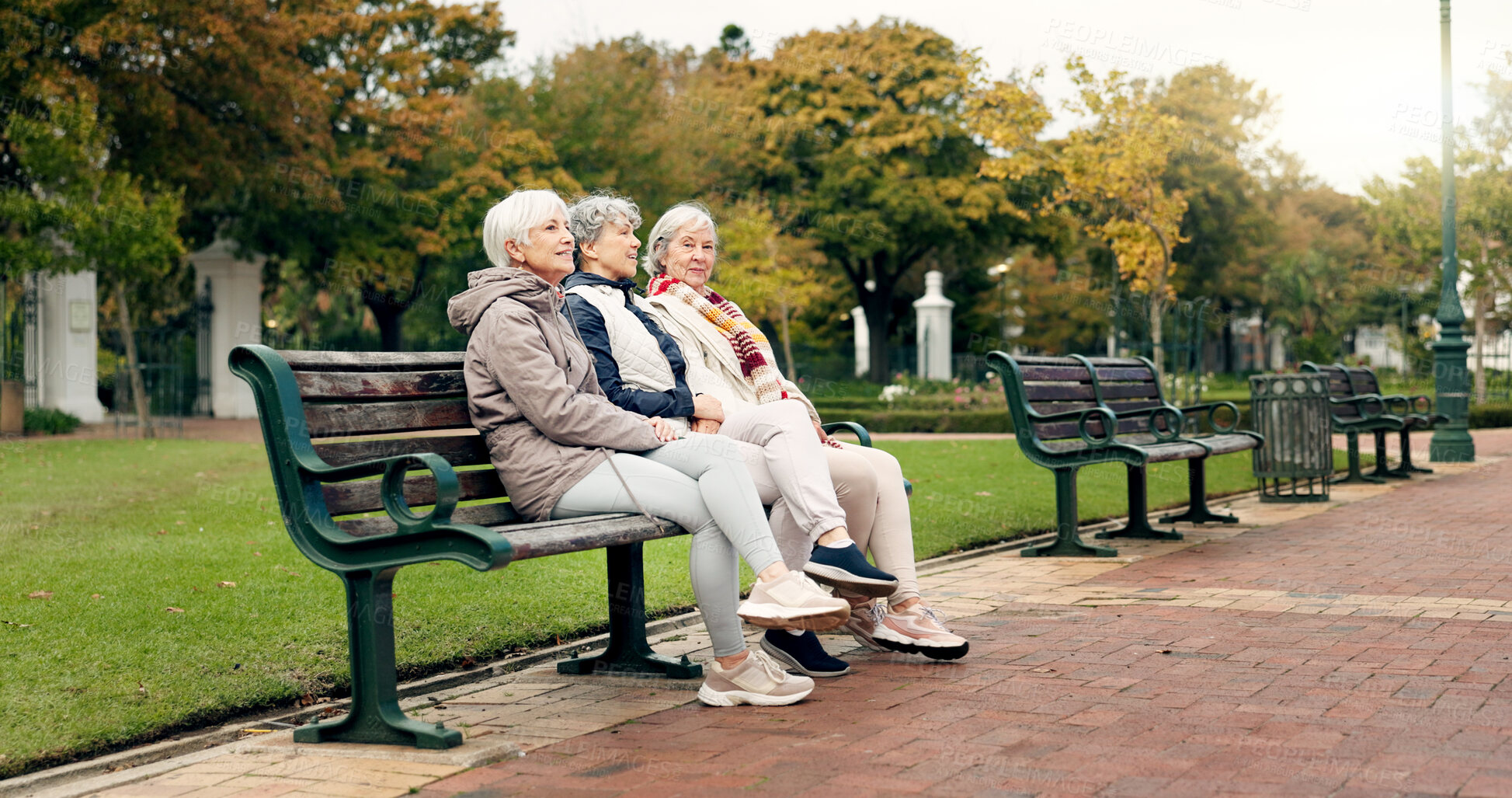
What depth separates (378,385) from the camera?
13.2 feet

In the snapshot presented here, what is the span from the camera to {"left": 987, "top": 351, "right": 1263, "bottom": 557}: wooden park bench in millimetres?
7312

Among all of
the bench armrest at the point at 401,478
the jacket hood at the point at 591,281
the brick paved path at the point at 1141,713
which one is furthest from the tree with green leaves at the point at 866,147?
the bench armrest at the point at 401,478

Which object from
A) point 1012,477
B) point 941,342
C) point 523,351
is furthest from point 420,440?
point 941,342

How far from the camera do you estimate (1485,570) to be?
6492 millimetres

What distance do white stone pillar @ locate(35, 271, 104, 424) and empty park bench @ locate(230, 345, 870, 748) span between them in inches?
880

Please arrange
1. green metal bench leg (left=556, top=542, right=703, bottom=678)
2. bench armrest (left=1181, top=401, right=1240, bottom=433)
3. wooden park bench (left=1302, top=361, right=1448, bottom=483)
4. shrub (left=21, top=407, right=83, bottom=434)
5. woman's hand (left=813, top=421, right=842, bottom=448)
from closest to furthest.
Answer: green metal bench leg (left=556, top=542, right=703, bottom=678)
woman's hand (left=813, top=421, right=842, bottom=448)
bench armrest (left=1181, top=401, right=1240, bottom=433)
wooden park bench (left=1302, top=361, right=1448, bottom=483)
shrub (left=21, top=407, right=83, bottom=434)

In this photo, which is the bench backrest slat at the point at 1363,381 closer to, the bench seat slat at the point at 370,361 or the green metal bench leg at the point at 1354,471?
the green metal bench leg at the point at 1354,471

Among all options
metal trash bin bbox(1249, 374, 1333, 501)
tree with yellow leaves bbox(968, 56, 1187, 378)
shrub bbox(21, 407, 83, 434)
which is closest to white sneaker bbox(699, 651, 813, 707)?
metal trash bin bbox(1249, 374, 1333, 501)

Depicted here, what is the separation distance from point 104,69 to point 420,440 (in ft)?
63.1

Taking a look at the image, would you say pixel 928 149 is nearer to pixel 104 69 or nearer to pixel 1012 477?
pixel 104 69

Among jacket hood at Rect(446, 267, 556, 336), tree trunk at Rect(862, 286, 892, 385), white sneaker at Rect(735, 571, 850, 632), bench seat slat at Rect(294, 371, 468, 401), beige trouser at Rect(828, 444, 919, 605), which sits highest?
tree trunk at Rect(862, 286, 892, 385)

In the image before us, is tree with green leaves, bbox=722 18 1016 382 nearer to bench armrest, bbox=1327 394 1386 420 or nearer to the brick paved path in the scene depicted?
bench armrest, bbox=1327 394 1386 420

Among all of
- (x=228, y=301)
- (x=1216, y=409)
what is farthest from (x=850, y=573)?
(x=228, y=301)

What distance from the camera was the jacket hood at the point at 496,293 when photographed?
4.10 metres
